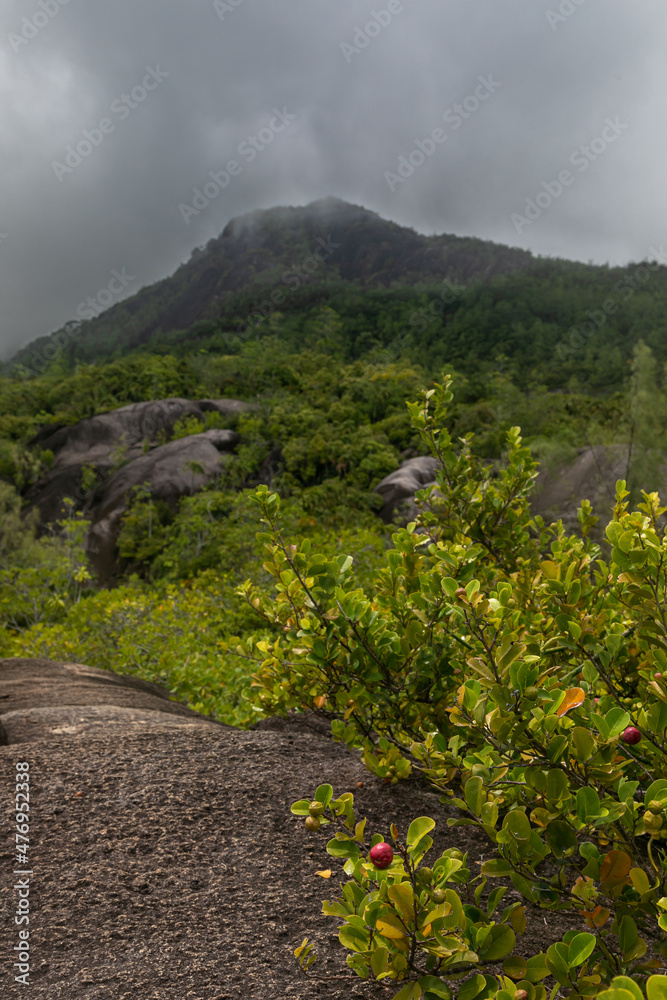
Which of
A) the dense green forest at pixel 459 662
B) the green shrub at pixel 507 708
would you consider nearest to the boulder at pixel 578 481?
the dense green forest at pixel 459 662

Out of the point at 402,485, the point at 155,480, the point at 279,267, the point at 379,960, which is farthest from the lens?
the point at 279,267

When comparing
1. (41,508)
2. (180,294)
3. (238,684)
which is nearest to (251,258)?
(180,294)

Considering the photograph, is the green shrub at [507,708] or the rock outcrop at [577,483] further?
the rock outcrop at [577,483]

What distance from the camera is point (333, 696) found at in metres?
2.03

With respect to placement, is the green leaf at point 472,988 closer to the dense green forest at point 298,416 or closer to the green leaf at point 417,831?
the green leaf at point 417,831

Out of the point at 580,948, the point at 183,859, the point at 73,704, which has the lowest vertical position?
the point at 183,859

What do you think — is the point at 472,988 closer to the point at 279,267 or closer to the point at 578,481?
the point at 578,481

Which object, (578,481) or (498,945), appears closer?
(498,945)

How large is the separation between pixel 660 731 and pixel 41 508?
29.0 m

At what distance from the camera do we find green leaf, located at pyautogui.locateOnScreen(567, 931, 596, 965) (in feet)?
2.59

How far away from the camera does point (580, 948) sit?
0.80 m

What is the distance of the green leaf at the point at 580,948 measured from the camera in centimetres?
79

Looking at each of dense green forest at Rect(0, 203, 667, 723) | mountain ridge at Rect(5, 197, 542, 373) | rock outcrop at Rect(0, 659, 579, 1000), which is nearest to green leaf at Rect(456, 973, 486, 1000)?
rock outcrop at Rect(0, 659, 579, 1000)

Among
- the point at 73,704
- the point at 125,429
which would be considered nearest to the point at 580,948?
the point at 73,704
